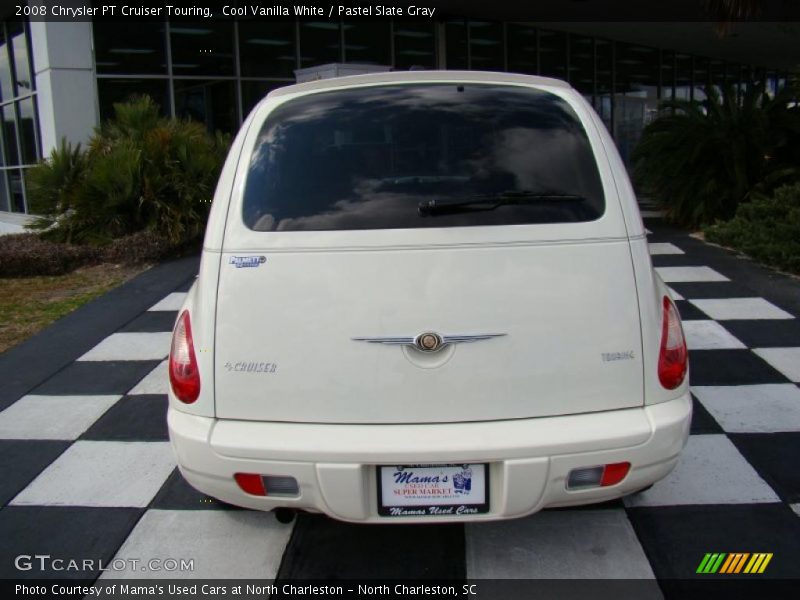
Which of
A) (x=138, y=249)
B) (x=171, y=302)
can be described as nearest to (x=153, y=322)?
(x=171, y=302)

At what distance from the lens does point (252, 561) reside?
2.83 m

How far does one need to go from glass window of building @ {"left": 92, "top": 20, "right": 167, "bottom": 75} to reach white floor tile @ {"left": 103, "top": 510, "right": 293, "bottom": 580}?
1083 cm

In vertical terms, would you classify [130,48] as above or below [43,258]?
above

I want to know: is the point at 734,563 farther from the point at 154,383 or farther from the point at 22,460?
the point at 154,383

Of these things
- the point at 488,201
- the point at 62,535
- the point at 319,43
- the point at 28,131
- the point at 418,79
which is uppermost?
the point at 319,43

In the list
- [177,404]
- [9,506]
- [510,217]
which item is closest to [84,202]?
[9,506]

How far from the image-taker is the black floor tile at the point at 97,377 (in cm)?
463

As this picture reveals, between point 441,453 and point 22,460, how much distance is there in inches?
99.7

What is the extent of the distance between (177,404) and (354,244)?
865 millimetres

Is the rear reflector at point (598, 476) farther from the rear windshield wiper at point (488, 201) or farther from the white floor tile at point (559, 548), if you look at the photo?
the rear windshield wiper at point (488, 201)

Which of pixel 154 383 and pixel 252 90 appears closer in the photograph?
pixel 154 383

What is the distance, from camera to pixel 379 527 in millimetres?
3029

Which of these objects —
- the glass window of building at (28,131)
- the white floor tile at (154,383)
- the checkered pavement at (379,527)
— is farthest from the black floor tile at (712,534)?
the glass window of building at (28,131)

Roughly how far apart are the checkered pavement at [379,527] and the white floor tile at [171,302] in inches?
77.4
